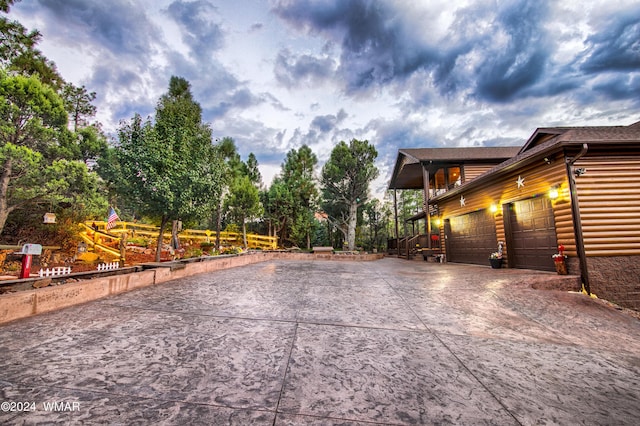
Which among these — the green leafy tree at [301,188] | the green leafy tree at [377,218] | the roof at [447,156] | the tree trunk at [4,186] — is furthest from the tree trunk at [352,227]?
the tree trunk at [4,186]

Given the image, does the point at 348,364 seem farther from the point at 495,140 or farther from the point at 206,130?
the point at 495,140

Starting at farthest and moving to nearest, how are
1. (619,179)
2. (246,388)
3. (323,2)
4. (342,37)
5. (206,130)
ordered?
(342,37) → (206,130) → (323,2) → (619,179) → (246,388)

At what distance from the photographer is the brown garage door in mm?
6445

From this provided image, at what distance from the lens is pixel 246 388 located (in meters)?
1.46

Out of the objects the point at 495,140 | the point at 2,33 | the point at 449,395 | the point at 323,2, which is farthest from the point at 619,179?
the point at 2,33

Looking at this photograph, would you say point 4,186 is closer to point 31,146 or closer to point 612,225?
point 31,146

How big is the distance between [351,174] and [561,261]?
17.7 metres

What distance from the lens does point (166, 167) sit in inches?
365

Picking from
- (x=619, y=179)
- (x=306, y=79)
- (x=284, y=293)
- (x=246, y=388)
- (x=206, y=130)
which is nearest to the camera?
(x=246, y=388)

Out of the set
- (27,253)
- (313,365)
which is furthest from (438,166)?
(27,253)

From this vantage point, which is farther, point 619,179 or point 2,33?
point 2,33

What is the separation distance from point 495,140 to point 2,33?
1322 inches

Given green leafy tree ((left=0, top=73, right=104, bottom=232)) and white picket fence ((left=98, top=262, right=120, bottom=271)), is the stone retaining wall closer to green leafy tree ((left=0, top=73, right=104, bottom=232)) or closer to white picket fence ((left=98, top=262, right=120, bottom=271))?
white picket fence ((left=98, top=262, right=120, bottom=271))

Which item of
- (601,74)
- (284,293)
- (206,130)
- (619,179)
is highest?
(601,74)
